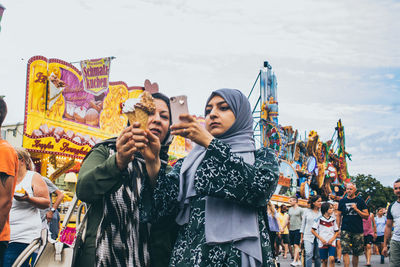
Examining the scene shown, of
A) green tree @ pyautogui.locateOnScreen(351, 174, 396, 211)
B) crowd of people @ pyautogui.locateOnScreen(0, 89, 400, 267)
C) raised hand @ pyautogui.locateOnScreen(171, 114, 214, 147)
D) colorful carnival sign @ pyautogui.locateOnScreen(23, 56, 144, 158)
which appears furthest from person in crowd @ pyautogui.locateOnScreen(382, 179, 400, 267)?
green tree @ pyautogui.locateOnScreen(351, 174, 396, 211)

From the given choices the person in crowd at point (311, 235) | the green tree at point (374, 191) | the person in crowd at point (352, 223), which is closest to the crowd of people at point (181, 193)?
the person in crowd at point (311, 235)

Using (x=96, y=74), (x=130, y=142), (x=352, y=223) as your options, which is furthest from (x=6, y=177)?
(x=96, y=74)

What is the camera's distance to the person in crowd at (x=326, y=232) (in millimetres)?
8750

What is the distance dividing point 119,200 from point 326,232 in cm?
721

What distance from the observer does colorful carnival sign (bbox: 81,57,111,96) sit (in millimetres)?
17203

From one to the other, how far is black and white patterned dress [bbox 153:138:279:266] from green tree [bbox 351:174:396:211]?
185 feet

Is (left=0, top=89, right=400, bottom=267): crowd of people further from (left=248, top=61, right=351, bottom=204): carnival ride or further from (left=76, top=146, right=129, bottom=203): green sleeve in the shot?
(left=248, top=61, right=351, bottom=204): carnival ride

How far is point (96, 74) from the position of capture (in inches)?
680

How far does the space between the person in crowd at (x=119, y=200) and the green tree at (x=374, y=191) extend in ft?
185

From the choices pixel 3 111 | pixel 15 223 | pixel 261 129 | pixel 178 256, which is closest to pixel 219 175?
pixel 178 256

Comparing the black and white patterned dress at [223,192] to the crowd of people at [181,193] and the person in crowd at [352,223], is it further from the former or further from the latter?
the person in crowd at [352,223]

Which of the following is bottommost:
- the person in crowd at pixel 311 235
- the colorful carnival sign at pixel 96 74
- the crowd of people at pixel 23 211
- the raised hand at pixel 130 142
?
the person in crowd at pixel 311 235

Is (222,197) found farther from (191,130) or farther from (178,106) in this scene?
(178,106)

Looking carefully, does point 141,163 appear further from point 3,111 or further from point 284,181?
point 284,181
